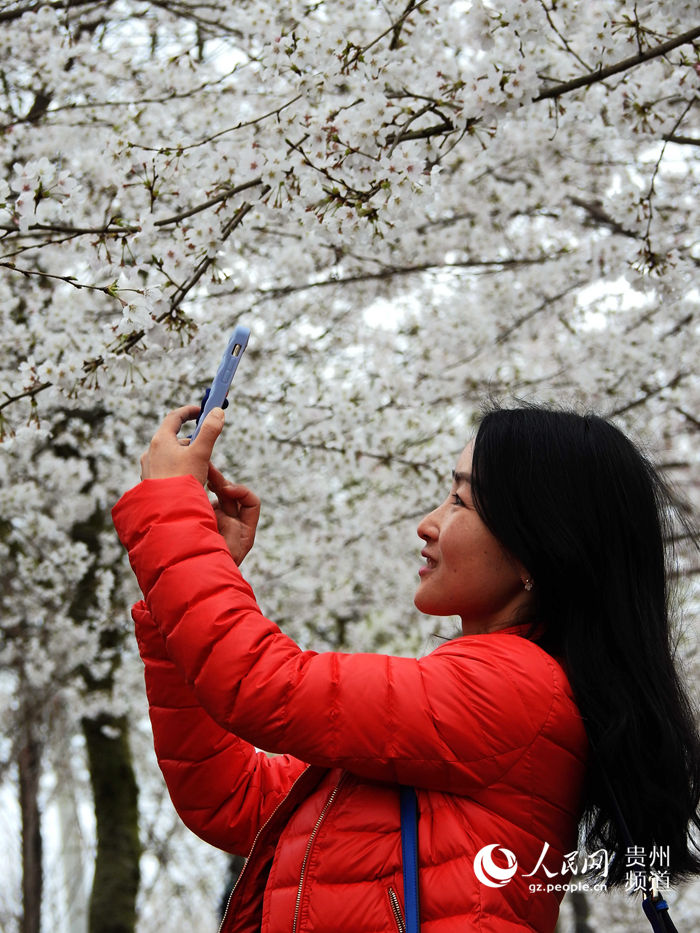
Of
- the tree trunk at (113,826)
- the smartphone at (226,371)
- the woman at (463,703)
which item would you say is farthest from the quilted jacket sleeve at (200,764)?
the tree trunk at (113,826)

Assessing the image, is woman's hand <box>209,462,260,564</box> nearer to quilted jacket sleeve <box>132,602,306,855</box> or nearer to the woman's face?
quilted jacket sleeve <box>132,602,306,855</box>

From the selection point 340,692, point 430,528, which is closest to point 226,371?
point 430,528

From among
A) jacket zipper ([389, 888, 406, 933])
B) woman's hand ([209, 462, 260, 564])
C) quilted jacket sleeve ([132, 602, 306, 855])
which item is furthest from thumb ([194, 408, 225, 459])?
jacket zipper ([389, 888, 406, 933])

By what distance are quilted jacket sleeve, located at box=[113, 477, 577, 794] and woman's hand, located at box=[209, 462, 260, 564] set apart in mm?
306

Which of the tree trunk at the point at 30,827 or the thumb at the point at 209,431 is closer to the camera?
the thumb at the point at 209,431

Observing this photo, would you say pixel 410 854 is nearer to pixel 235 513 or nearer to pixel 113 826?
pixel 235 513

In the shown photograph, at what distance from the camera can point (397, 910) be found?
115 cm

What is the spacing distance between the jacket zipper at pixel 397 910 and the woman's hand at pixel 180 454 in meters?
0.63

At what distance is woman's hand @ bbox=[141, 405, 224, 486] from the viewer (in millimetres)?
1398

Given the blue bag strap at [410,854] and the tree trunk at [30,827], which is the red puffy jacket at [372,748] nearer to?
the blue bag strap at [410,854]

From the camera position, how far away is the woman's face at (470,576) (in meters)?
1.43

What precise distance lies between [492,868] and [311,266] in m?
4.09

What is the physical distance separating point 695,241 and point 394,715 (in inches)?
154

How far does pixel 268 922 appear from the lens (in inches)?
48.6
